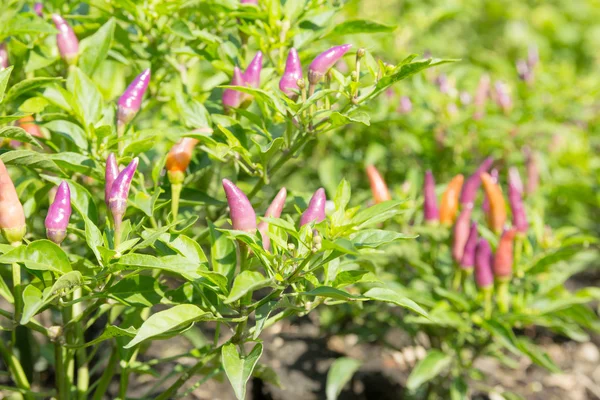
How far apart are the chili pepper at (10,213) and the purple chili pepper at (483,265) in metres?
1.32

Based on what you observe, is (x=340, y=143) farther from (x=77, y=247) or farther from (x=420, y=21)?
(x=77, y=247)

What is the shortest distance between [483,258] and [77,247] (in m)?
1.21

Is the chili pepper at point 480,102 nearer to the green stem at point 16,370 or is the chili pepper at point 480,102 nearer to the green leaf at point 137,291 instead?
the green leaf at point 137,291

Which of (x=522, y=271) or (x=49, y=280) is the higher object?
(x=49, y=280)

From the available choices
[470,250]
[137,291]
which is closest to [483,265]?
[470,250]

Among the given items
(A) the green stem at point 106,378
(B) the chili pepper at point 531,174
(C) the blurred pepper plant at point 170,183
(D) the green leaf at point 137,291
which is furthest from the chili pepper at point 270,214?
(B) the chili pepper at point 531,174

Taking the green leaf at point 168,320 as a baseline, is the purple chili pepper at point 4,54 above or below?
above

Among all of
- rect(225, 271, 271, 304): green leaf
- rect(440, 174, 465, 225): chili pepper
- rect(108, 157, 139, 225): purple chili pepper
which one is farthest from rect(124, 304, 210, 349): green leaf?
rect(440, 174, 465, 225): chili pepper

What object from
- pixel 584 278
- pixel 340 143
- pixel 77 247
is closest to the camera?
pixel 77 247

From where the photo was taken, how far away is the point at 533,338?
3480mm

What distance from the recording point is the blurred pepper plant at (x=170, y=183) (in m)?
1.33

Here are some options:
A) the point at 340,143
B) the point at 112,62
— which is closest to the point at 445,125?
the point at 340,143

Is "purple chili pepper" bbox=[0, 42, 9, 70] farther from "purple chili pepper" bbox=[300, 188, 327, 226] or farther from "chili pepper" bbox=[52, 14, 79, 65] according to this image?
"purple chili pepper" bbox=[300, 188, 327, 226]

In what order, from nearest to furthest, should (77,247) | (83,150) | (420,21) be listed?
(83,150), (77,247), (420,21)
